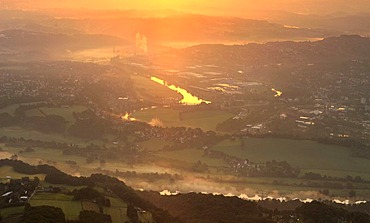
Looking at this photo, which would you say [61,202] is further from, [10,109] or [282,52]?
[282,52]

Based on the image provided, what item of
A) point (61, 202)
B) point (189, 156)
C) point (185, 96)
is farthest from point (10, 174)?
point (185, 96)

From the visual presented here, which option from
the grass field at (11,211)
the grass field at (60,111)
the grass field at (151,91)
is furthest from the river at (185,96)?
the grass field at (11,211)

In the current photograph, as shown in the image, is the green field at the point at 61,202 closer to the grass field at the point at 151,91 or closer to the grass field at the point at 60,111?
the grass field at the point at 60,111

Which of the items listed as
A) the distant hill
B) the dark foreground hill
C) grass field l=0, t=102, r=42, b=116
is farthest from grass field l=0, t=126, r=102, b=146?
the distant hill

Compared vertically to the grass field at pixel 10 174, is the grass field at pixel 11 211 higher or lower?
higher

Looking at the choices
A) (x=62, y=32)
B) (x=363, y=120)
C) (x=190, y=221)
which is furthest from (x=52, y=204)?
(x=62, y=32)

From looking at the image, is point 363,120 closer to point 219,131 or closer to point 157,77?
point 219,131
